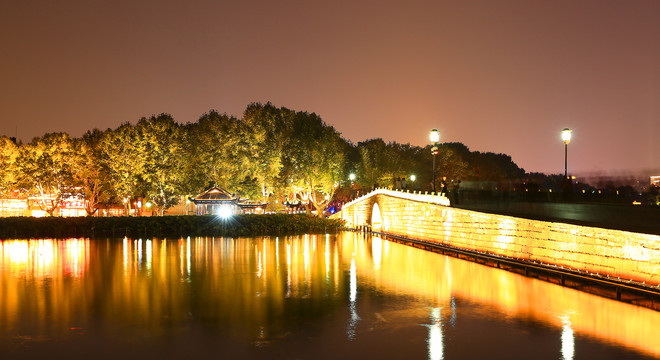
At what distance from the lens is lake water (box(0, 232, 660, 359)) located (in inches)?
479

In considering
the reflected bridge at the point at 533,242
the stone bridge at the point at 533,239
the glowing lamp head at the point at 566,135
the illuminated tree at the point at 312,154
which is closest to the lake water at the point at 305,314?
the reflected bridge at the point at 533,242

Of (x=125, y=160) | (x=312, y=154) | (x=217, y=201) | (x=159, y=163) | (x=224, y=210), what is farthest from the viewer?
(x=312, y=154)

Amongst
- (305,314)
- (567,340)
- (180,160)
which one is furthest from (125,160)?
(567,340)

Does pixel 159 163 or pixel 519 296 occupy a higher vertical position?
pixel 159 163

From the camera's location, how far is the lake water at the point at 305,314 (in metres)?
12.2

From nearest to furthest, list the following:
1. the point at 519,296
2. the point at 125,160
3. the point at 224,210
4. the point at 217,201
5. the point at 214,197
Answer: the point at 519,296
the point at 217,201
the point at 214,197
the point at 224,210
the point at 125,160

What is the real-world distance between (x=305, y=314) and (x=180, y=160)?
1936 inches

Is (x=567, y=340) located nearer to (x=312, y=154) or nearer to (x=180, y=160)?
(x=180, y=160)

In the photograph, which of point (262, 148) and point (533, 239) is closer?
point (533, 239)

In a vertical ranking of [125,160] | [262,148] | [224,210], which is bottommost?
[224,210]

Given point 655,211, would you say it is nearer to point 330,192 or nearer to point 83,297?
point 83,297

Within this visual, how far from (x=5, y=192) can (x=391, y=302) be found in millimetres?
66868

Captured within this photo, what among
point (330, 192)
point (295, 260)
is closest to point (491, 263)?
point (295, 260)

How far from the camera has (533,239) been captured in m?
23.8
